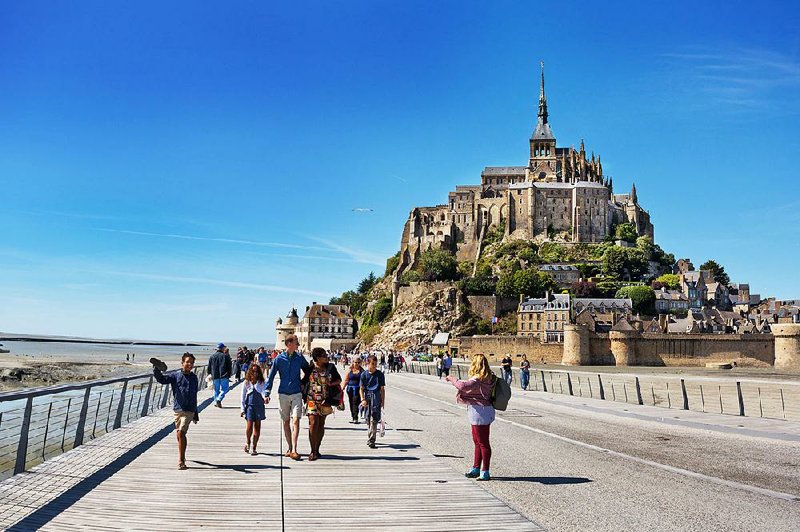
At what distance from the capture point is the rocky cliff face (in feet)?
334

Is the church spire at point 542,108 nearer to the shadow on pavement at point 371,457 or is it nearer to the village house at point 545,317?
the village house at point 545,317

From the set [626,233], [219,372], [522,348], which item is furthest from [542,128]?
[219,372]

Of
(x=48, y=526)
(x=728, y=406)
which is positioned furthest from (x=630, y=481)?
(x=728, y=406)

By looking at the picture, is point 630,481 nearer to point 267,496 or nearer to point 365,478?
point 365,478

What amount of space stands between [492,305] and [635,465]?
93.4m

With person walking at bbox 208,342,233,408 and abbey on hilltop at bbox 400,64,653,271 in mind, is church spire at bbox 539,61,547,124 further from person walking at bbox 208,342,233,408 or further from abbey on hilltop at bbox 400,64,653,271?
person walking at bbox 208,342,233,408

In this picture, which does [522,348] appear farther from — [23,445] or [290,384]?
[23,445]

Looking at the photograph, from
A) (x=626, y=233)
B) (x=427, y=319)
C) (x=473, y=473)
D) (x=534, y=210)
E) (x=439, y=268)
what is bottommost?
(x=473, y=473)

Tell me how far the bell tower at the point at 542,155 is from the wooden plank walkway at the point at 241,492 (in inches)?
5101

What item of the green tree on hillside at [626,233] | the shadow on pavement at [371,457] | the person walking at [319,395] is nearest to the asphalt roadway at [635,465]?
the shadow on pavement at [371,457]

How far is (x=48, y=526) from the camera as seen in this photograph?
20.7 feet

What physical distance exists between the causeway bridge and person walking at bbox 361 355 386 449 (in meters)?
0.37

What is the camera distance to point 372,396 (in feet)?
40.0

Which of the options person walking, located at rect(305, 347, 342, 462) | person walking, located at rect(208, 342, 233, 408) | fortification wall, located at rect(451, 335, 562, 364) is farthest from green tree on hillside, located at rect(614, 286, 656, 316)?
person walking, located at rect(305, 347, 342, 462)
